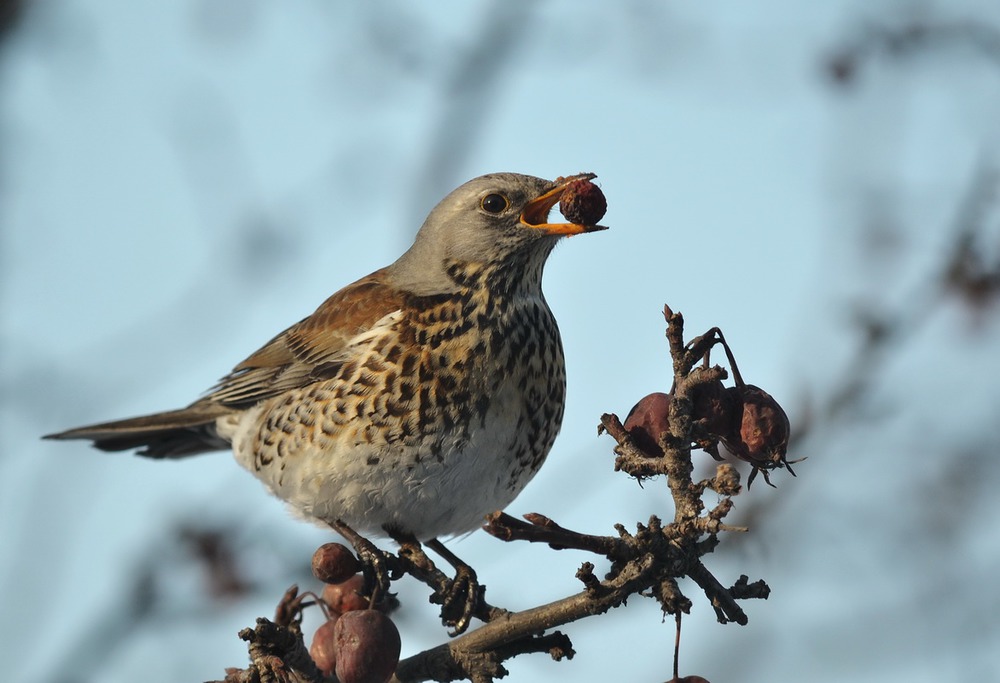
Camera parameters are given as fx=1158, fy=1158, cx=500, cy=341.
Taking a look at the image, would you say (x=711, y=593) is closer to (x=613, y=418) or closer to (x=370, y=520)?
(x=613, y=418)

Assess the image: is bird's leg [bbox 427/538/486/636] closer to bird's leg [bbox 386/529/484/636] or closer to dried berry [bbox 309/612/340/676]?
bird's leg [bbox 386/529/484/636]

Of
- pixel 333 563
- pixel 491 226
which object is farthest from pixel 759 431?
pixel 491 226

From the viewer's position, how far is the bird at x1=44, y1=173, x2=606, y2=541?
180 inches

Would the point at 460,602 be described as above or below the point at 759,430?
above

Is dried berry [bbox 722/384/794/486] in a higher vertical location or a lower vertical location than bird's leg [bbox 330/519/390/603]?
lower

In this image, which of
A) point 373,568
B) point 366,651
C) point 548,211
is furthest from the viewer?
point 548,211

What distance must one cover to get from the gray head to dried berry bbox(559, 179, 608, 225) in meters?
0.41

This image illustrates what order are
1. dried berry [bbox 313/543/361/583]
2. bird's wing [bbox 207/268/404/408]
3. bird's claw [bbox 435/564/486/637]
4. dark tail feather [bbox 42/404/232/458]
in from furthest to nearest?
dark tail feather [bbox 42/404/232/458] < bird's wing [bbox 207/268/404/408] < bird's claw [bbox 435/564/486/637] < dried berry [bbox 313/543/361/583]

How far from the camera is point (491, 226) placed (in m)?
4.99

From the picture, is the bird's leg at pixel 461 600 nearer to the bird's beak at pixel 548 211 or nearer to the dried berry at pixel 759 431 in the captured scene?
the bird's beak at pixel 548 211

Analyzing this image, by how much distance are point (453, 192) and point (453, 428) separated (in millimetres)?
1232

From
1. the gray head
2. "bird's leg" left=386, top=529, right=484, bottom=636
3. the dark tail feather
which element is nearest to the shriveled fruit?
"bird's leg" left=386, top=529, right=484, bottom=636

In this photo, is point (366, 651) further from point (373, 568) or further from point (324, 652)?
point (373, 568)

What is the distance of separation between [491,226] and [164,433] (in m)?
2.33
